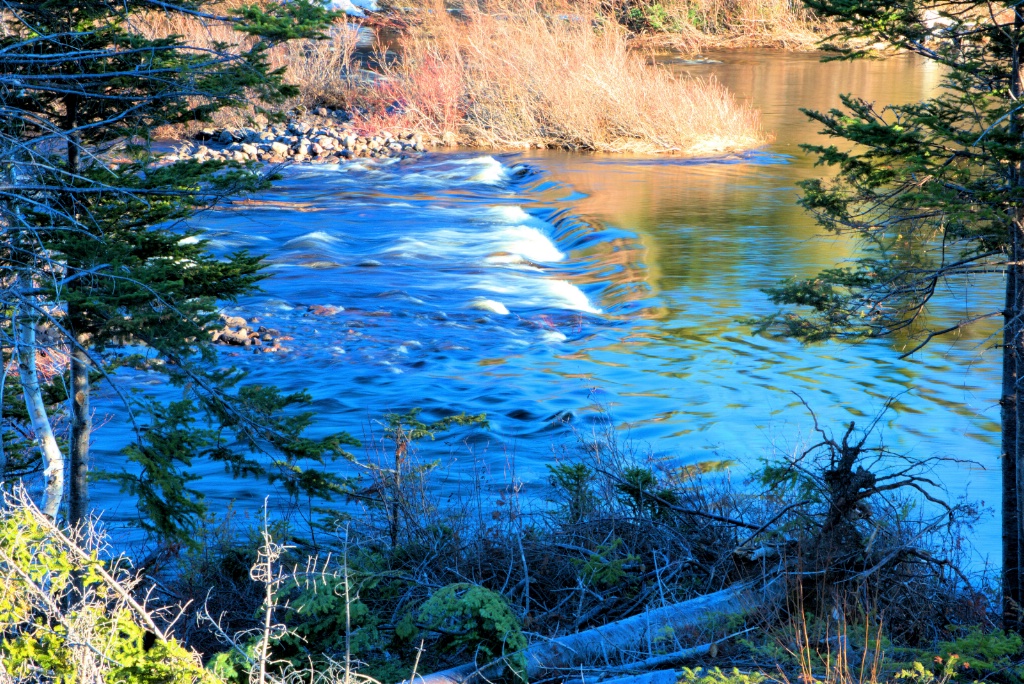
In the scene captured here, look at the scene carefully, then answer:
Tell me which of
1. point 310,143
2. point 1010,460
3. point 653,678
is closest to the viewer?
point 653,678

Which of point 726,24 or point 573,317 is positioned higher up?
point 726,24

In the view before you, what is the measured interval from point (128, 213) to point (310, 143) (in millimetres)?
17660

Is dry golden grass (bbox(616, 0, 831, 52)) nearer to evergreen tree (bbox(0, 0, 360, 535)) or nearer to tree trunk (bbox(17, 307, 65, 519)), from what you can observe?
evergreen tree (bbox(0, 0, 360, 535))

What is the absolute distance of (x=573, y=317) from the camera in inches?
478

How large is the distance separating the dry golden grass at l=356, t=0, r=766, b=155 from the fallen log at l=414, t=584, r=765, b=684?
56.9 feet

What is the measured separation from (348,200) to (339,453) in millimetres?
13731

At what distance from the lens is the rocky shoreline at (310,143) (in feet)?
70.9

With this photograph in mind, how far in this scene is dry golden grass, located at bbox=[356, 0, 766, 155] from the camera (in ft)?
68.8

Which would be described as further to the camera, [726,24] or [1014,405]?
[726,24]

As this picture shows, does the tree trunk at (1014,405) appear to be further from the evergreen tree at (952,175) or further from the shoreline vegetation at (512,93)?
the shoreline vegetation at (512,93)

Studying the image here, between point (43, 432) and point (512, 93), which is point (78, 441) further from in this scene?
point (512, 93)

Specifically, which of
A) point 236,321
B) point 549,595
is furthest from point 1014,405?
point 236,321

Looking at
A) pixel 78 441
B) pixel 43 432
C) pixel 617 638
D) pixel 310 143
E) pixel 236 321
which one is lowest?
pixel 236 321

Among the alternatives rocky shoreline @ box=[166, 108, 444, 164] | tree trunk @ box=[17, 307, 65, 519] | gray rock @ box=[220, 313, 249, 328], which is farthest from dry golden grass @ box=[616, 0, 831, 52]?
tree trunk @ box=[17, 307, 65, 519]
